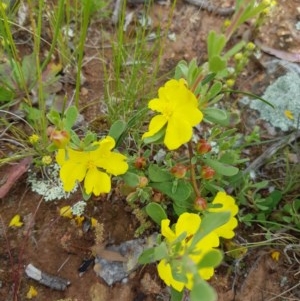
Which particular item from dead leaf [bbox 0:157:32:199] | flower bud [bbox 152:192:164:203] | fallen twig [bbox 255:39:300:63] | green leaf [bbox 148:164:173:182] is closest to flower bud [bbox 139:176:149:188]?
green leaf [bbox 148:164:173:182]

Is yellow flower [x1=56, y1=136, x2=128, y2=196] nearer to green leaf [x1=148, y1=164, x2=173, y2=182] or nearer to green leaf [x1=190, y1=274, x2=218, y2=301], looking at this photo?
green leaf [x1=148, y1=164, x2=173, y2=182]

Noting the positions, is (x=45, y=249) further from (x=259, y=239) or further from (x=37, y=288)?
(x=259, y=239)

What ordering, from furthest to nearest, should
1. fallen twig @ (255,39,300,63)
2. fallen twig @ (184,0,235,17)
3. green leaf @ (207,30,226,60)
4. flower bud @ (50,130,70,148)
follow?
fallen twig @ (184,0,235,17) → fallen twig @ (255,39,300,63) → flower bud @ (50,130,70,148) → green leaf @ (207,30,226,60)

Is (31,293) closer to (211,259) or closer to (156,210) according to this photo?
(156,210)

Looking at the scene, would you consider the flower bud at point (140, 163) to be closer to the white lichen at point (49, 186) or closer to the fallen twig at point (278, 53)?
the white lichen at point (49, 186)

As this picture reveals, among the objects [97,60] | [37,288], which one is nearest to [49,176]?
[37,288]
